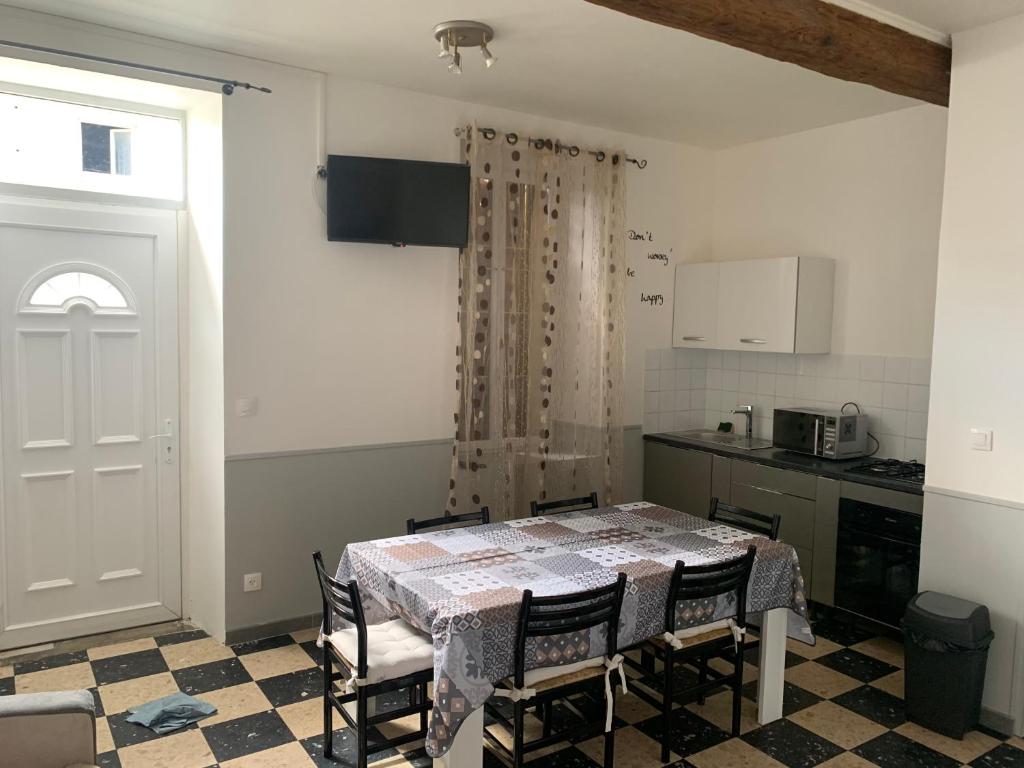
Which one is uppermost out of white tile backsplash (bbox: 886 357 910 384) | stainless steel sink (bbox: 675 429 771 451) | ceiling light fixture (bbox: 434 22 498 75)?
ceiling light fixture (bbox: 434 22 498 75)

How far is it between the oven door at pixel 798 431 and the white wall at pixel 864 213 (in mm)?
514

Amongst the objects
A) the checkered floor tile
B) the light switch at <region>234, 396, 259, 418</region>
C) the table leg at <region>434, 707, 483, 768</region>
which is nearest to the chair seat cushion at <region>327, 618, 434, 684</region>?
the table leg at <region>434, 707, 483, 768</region>

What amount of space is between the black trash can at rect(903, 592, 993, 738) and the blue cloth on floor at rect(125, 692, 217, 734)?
2.88 metres

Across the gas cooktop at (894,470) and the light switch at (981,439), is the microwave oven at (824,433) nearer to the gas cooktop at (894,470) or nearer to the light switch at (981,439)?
the gas cooktop at (894,470)

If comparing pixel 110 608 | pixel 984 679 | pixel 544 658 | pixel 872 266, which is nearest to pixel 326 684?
pixel 544 658

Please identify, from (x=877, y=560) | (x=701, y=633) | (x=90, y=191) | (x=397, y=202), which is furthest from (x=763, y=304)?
(x=90, y=191)

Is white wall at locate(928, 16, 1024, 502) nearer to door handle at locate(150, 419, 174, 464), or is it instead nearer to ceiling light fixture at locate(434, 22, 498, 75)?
ceiling light fixture at locate(434, 22, 498, 75)

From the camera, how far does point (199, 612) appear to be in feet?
13.5

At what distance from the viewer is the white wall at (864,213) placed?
14.0 feet

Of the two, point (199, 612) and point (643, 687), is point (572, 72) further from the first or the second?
point (199, 612)

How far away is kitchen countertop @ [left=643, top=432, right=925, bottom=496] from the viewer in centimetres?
388

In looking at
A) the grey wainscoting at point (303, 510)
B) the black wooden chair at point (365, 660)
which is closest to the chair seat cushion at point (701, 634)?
the black wooden chair at point (365, 660)

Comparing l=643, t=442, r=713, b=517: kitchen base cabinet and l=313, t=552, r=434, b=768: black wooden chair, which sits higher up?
l=643, t=442, r=713, b=517: kitchen base cabinet

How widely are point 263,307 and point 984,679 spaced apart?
11.8 feet
